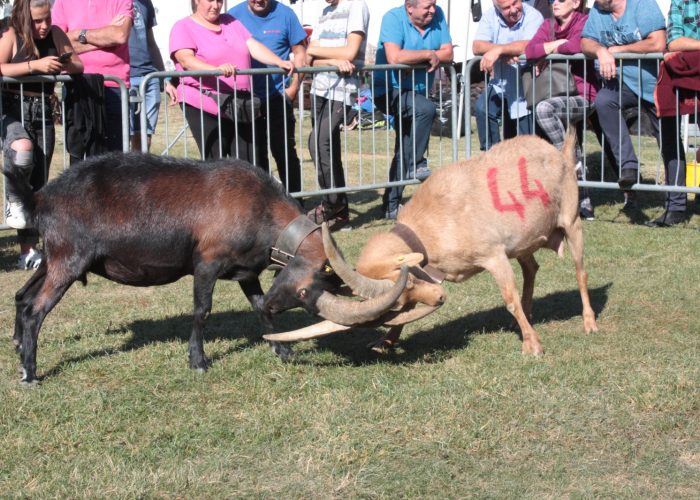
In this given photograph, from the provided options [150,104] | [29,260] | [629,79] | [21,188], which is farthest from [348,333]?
[150,104]

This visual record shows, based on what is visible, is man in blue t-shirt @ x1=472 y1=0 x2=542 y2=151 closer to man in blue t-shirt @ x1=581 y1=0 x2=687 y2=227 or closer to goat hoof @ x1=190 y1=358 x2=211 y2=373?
man in blue t-shirt @ x1=581 y1=0 x2=687 y2=227

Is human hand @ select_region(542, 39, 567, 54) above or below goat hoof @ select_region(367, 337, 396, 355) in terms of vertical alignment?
above

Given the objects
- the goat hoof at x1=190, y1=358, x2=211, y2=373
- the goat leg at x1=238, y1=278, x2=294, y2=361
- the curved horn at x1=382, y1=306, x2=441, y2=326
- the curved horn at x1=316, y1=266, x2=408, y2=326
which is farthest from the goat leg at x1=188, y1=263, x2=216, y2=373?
the curved horn at x1=382, y1=306, x2=441, y2=326

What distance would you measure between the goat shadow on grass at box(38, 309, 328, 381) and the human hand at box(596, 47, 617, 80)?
4.42m

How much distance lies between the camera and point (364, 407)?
5.54m

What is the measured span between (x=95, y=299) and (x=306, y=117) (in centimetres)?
1204

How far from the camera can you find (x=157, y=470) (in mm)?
4758

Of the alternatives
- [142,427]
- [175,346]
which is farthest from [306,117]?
[142,427]

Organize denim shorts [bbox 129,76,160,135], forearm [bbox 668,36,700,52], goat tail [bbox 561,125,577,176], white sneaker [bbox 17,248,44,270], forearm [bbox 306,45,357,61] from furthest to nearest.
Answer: denim shorts [bbox 129,76,160,135] → forearm [bbox 306,45,357,61] → forearm [bbox 668,36,700,52] → white sneaker [bbox 17,248,44,270] → goat tail [bbox 561,125,577,176]

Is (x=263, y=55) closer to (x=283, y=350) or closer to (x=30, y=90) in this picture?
(x=30, y=90)

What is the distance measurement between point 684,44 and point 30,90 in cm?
621

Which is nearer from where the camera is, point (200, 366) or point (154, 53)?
point (200, 366)

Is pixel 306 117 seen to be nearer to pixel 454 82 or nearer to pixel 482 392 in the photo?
pixel 454 82

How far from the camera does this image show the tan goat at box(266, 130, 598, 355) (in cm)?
595
